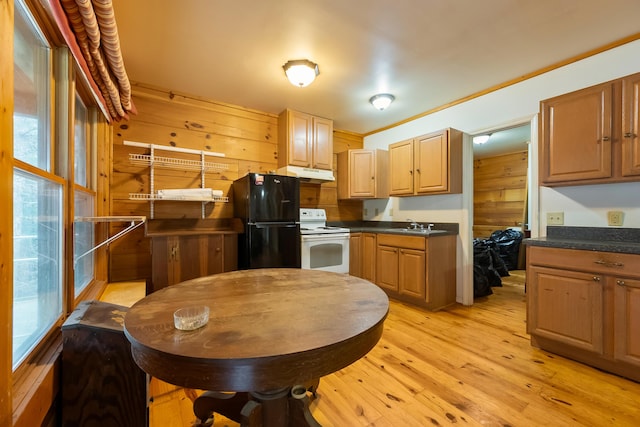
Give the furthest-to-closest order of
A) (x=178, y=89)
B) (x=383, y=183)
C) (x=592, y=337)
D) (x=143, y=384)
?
(x=383, y=183)
(x=178, y=89)
(x=592, y=337)
(x=143, y=384)

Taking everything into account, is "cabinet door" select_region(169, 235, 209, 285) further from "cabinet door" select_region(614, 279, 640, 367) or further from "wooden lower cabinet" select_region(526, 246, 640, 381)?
"cabinet door" select_region(614, 279, 640, 367)

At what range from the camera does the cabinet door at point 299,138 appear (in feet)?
11.0

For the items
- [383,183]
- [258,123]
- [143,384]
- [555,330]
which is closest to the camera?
[143,384]

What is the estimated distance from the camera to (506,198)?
564 centimetres

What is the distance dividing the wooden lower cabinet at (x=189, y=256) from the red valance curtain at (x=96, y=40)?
46.9 inches

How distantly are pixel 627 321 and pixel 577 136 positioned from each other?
4.20 feet

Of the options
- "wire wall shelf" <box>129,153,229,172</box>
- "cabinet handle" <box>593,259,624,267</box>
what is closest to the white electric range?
"wire wall shelf" <box>129,153,229,172</box>

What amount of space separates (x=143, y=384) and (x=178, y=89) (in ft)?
9.18

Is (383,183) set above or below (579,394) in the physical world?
above

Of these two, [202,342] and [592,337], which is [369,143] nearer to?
[592,337]

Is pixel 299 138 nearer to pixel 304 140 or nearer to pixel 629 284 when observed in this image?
pixel 304 140

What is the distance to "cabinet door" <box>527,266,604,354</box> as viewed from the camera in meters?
1.73

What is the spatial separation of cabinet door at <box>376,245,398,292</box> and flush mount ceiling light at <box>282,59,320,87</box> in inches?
81.2

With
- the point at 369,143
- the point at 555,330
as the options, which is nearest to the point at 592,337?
the point at 555,330
